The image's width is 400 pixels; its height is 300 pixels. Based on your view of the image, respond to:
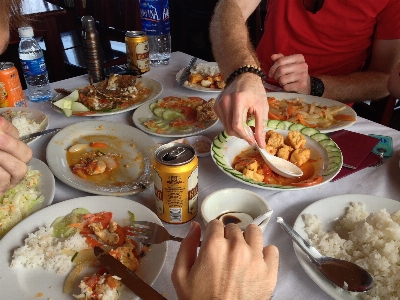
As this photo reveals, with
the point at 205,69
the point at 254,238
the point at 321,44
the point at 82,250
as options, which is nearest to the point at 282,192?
the point at 254,238

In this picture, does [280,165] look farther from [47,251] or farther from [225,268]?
[47,251]

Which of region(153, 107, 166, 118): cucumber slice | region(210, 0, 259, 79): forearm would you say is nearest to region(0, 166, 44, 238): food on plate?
region(153, 107, 166, 118): cucumber slice

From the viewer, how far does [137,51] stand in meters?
1.92

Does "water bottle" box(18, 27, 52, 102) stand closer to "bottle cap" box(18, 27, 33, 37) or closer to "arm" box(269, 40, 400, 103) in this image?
"bottle cap" box(18, 27, 33, 37)

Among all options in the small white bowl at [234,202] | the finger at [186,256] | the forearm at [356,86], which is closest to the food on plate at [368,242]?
the small white bowl at [234,202]

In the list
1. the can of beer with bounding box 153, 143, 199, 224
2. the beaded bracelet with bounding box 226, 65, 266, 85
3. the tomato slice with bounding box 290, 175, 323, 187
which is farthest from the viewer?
the beaded bracelet with bounding box 226, 65, 266, 85

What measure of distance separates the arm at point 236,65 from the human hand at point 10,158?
60cm

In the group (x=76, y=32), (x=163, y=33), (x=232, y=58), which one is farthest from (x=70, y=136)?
(x=76, y=32)

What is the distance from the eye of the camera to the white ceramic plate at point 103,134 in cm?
108

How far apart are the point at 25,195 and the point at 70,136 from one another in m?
0.40

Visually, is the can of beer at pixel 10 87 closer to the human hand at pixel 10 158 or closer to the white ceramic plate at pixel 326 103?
the human hand at pixel 10 158

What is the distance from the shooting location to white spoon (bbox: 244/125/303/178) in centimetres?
114

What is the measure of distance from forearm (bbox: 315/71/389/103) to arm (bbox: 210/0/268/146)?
0.48 meters

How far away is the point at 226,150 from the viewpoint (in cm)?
124
